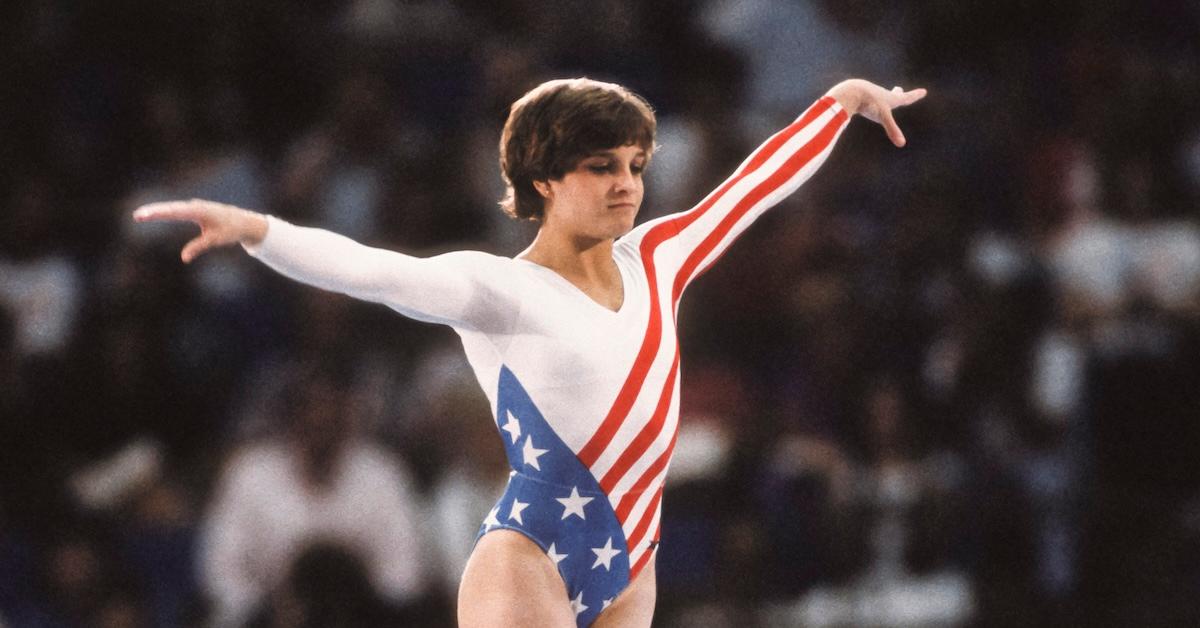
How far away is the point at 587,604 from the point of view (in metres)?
3.77

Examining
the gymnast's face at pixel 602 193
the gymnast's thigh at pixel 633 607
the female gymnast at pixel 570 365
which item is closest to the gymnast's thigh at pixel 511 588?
the female gymnast at pixel 570 365

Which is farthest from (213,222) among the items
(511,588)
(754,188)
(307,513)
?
(307,513)

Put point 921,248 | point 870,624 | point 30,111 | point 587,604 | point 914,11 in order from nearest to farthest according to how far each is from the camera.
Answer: point 587,604 < point 870,624 < point 921,248 < point 30,111 < point 914,11

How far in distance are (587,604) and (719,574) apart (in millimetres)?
2507

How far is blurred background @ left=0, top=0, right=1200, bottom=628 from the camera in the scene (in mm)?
6246

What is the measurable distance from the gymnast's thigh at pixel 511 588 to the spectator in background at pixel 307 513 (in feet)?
8.30

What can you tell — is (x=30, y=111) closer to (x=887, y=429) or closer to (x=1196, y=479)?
(x=887, y=429)

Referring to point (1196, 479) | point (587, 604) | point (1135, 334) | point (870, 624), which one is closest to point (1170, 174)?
point (1135, 334)

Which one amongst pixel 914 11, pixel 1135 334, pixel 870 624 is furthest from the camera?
pixel 914 11

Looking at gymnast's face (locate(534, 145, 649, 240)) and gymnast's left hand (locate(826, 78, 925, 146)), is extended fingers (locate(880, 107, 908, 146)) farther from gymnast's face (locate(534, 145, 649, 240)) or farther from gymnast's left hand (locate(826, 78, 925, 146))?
gymnast's face (locate(534, 145, 649, 240))

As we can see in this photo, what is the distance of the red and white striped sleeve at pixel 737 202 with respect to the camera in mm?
4090

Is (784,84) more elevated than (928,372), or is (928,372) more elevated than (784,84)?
(784,84)

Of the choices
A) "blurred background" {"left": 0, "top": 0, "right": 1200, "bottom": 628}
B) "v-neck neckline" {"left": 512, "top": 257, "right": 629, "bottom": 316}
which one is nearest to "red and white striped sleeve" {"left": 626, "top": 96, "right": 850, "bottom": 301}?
"v-neck neckline" {"left": 512, "top": 257, "right": 629, "bottom": 316}

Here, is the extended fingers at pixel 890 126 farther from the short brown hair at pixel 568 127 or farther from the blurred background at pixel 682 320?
the blurred background at pixel 682 320
